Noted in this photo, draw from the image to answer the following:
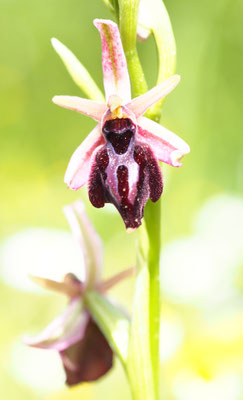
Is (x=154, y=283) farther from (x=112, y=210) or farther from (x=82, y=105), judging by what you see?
(x=112, y=210)

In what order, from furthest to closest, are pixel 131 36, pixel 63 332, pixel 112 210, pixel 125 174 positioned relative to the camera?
pixel 112 210 → pixel 63 332 → pixel 131 36 → pixel 125 174

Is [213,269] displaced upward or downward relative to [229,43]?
downward

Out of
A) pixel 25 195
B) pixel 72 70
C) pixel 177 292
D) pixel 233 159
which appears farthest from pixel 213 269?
pixel 72 70

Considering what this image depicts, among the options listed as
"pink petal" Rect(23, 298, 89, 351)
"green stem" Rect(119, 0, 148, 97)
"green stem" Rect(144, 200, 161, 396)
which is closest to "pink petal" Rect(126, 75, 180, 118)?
"green stem" Rect(119, 0, 148, 97)

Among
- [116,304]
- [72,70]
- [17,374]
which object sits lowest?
[17,374]

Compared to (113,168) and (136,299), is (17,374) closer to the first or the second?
(136,299)

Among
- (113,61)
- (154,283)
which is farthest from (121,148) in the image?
(154,283)

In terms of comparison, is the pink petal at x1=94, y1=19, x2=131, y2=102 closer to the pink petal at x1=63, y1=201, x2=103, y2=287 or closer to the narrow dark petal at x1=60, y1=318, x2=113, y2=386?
the pink petal at x1=63, y1=201, x2=103, y2=287
